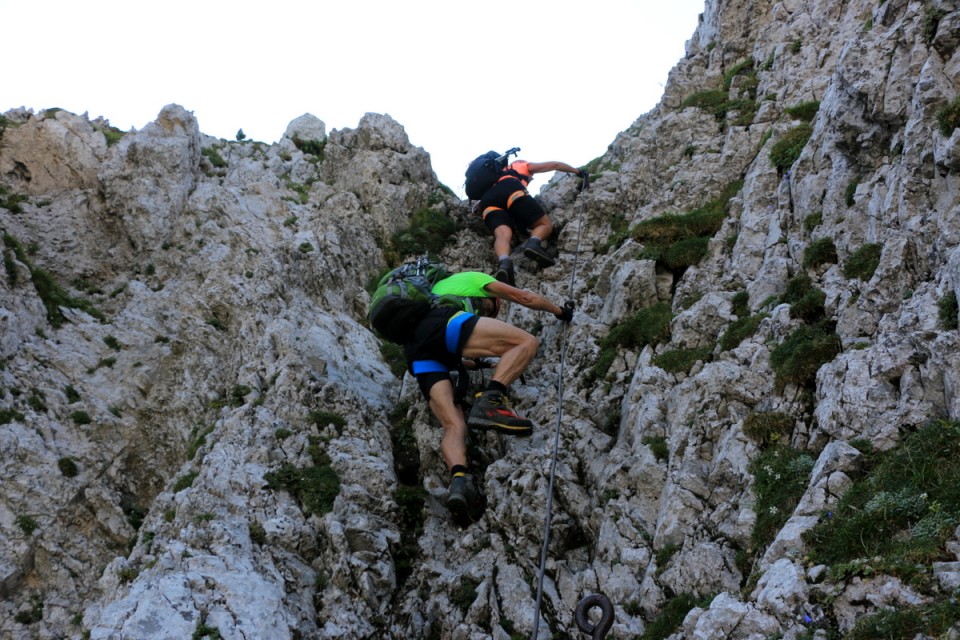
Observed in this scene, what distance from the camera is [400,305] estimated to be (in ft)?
42.3

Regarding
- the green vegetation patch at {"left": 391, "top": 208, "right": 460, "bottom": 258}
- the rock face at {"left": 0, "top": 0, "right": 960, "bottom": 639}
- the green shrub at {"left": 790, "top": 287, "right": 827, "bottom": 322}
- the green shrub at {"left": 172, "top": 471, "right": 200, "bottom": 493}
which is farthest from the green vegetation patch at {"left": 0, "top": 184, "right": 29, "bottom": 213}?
the green shrub at {"left": 790, "top": 287, "right": 827, "bottom": 322}

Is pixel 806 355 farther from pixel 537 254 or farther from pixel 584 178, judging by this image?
pixel 584 178

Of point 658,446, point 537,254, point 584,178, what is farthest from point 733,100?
point 658,446

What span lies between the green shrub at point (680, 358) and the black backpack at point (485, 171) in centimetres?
835

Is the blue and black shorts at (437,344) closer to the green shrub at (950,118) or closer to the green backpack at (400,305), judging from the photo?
the green backpack at (400,305)

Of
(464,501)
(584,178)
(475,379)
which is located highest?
(584,178)

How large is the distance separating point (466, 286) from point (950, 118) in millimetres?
7988

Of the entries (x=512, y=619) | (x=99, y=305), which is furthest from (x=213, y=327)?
(x=512, y=619)

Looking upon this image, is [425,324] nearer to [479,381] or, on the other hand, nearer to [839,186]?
[479,381]

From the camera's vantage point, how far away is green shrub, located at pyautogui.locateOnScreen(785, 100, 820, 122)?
52.2 feet

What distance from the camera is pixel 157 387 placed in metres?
14.5

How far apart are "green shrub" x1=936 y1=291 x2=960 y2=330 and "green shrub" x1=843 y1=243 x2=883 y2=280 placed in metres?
1.68

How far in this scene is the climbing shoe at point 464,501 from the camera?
36.3ft

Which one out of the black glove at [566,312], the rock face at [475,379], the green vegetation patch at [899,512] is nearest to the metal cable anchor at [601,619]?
the rock face at [475,379]
